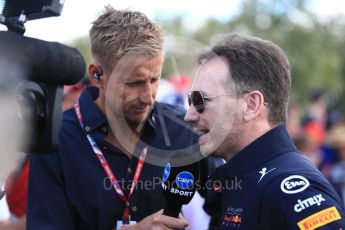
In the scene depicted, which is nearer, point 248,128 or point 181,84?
point 248,128

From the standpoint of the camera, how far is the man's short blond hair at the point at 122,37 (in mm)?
3498

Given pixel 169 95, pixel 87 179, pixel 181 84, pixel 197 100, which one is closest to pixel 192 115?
pixel 197 100

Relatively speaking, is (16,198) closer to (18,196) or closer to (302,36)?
(18,196)

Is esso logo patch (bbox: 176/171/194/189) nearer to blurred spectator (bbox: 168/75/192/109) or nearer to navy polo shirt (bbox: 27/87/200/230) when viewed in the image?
navy polo shirt (bbox: 27/87/200/230)

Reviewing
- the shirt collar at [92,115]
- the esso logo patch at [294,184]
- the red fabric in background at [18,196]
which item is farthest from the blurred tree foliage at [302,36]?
the esso logo patch at [294,184]

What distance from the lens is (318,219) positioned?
8.34ft

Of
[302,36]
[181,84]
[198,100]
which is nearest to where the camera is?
[198,100]

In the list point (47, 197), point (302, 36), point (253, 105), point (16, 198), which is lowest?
point (302, 36)

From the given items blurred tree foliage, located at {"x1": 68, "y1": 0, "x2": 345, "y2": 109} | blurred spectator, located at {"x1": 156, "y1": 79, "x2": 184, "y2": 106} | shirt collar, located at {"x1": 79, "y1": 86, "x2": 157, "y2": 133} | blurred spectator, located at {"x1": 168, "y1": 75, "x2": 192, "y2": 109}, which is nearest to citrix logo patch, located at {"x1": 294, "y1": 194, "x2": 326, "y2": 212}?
shirt collar, located at {"x1": 79, "y1": 86, "x2": 157, "y2": 133}

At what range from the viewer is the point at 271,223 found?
264 cm

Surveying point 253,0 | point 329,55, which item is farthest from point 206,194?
point 253,0

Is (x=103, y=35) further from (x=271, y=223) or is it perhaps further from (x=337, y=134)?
(x=337, y=134)

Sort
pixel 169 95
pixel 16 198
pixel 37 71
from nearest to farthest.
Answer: pixel 37 71 → pixel 16 198 → pixel 169 95

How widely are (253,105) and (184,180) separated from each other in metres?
0.54
